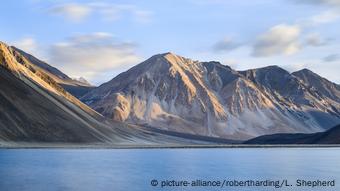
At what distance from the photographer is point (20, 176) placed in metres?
66.2

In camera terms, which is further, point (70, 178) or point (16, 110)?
point (16, 110)

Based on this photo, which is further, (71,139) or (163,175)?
(71,139)

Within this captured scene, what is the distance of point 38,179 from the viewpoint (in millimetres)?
63438

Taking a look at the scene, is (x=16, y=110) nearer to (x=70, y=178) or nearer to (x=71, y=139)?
(x=71, y=139)

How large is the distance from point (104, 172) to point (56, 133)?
126 meters

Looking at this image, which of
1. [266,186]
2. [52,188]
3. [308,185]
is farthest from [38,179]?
[308,185]

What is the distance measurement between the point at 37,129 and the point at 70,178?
131m

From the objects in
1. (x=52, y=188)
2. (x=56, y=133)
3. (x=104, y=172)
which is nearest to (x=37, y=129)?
(x=56, y=133)

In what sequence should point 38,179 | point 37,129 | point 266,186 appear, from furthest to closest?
point 37,129 < point 38,179 < point 266,186

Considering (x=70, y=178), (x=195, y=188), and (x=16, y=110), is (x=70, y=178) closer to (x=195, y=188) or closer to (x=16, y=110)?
(x=195, y=188)

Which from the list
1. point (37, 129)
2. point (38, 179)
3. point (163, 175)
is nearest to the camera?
point (38, 179)

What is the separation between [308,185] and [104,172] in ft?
85.7

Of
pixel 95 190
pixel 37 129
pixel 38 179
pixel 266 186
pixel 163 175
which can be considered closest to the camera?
pixel 95 190

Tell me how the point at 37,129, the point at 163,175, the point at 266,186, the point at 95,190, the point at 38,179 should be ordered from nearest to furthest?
the point at 95,190
the point at 266,186
the point at 38,179
the point at 163,175
the point at 37,129
